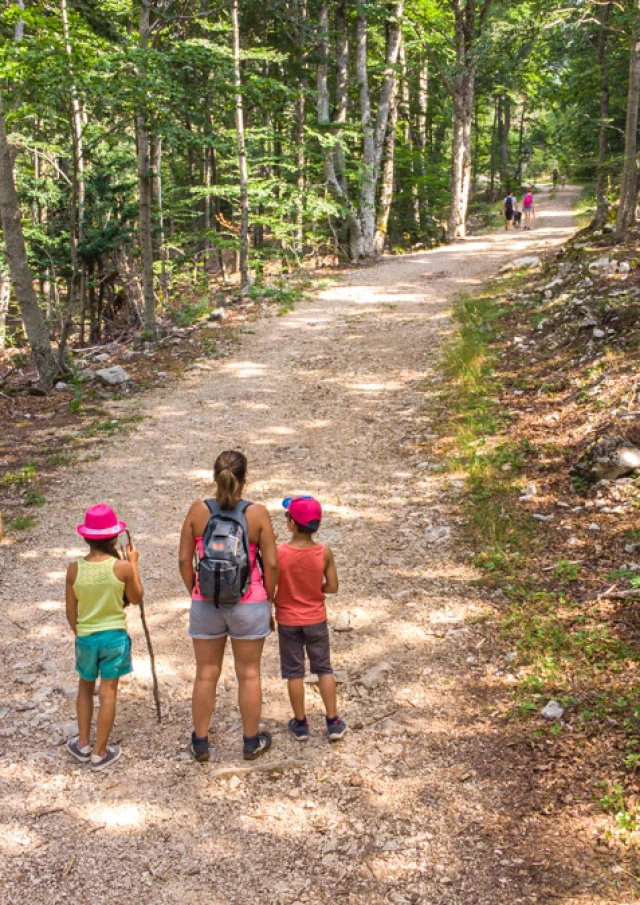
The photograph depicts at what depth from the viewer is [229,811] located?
3.78m

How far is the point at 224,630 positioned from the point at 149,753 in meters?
1.13

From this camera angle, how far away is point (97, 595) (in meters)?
3.87

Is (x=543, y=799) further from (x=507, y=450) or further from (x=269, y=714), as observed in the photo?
(x=507, y=450)

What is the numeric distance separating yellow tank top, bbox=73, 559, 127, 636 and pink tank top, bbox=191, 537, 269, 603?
0.50 m

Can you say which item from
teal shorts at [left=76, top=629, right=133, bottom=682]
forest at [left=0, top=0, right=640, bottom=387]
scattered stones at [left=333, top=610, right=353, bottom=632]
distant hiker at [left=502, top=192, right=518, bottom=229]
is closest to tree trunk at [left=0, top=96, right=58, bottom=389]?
forest at [left=0, top=0, right=640, bottom=387]

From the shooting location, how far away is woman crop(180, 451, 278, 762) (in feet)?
12.3

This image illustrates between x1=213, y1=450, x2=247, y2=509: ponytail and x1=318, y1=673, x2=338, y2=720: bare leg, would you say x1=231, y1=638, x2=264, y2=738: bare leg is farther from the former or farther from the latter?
x1=213, y1=450, x2=247, y2=509: ponytail

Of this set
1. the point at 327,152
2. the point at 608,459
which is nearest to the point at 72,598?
the point at 608,459

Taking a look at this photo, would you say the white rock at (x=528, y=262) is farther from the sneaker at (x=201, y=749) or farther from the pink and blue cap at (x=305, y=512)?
the sneaker at (x=201, y=749)

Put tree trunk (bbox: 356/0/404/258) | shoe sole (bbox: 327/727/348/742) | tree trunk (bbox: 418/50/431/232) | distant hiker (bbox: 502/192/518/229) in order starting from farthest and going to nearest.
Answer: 1. tree trunk (bbox: 418/50/431/232)
2. distant hiker (bbox: 502/192/518/229)
3. tree trunk (bbox: 356/0/404/258)
4. shoe sole (bbox: 327/727/348/742)

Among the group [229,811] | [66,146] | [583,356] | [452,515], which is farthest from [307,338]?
[229,811]

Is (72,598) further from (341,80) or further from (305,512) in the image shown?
(341,80)

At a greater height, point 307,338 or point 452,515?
point 307,338

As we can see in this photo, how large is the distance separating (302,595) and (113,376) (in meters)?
9.30
